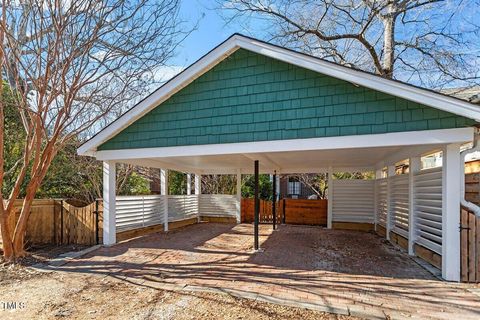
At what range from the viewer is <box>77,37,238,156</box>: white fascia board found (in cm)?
705

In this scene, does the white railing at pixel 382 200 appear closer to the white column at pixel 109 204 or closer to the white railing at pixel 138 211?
the white railing at pixel 138 211

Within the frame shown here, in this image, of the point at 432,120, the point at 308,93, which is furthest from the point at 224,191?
the point at 432,120

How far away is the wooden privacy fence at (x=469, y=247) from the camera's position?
5117 mm

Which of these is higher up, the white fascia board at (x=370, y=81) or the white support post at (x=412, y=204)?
the white fascia board at (x=370, y=81)

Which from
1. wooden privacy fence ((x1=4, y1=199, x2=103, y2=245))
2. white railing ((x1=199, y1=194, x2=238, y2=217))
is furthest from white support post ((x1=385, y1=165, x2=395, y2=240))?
wooden privacy fence ((x1=4, y1=199, x2=103, y2=245))

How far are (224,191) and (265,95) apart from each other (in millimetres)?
11033

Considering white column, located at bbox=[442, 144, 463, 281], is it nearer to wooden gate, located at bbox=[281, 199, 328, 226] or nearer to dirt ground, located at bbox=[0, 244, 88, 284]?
dirt ground, located at bbox=[0, 244, 88, 284]

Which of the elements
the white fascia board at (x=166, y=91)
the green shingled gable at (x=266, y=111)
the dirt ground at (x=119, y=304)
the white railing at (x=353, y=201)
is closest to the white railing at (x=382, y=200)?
the white railing at (x=353, y=201)

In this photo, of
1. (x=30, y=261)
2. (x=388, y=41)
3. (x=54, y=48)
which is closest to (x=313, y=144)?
(x=54, y=48)

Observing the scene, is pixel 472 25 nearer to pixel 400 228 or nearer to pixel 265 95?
pixel 400 228

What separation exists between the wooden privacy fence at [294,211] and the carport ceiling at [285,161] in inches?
57.0

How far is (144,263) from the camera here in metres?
6.56

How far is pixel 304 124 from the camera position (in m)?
6.27

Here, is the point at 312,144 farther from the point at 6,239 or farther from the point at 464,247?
the point at 6,239
